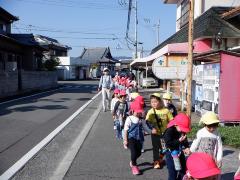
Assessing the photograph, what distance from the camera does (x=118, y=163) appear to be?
7227 mm

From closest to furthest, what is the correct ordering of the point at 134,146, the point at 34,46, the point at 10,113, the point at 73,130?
1. the point at 134,146
2. the point at 73,130
3. the point at 10,113
4. the point at 34,46

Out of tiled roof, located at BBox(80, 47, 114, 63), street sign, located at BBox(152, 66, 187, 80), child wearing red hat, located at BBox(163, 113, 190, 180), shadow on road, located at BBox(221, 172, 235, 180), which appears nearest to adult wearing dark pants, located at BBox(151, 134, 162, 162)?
shadow on road, located at BBox(221, 172, 235, 180)

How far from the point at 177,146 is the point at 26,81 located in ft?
85.9

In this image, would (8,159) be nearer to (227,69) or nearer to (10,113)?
(227,69)

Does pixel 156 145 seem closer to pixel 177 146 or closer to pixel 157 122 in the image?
pixel 157 122

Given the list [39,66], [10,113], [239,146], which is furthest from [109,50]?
[239,146]

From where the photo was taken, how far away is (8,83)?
25.3 meters

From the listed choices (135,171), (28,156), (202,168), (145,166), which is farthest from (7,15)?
(202,168)

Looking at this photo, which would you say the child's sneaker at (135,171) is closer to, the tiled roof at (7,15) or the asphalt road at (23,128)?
the asphalt road at (23,128)

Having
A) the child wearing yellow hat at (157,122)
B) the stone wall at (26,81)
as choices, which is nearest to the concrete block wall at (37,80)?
the stone wall at (26,81)

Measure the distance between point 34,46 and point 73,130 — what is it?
2863 cm

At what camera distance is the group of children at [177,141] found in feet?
10.2

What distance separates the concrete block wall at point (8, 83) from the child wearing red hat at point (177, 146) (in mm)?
19596

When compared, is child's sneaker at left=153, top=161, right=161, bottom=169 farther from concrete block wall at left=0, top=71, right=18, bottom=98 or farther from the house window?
the house window
